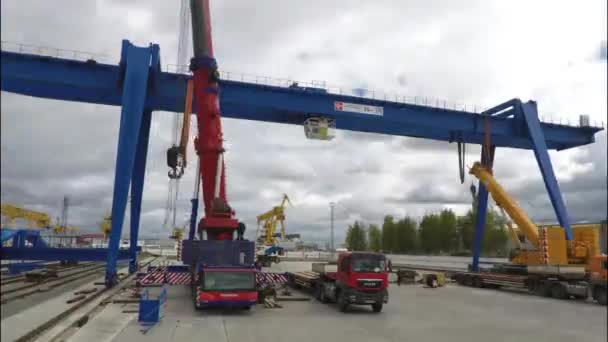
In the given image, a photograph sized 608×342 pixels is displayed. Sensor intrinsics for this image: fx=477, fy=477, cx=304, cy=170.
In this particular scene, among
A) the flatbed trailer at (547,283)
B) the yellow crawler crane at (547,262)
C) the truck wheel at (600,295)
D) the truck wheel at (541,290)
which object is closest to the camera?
the truck wheel at (600,295)

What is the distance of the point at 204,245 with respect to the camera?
19750mm

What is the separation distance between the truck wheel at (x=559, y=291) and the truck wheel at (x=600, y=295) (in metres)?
1.84

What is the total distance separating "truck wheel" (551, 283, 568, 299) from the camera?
21.8 m

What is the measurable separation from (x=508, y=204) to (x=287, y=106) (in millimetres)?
13815

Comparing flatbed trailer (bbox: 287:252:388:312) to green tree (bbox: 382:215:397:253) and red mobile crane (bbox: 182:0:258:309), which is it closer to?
red mobile crane (bbox: 182:0:258:309)

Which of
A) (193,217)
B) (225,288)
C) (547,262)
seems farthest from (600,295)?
(193,217)

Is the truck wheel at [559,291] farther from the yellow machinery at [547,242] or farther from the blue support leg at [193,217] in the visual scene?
the blue support leg at [193,217]

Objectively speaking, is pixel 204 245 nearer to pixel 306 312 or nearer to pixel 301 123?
pixel 306 312

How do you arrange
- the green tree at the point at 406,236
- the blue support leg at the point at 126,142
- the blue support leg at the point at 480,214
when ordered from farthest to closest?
1. the green tree at the point at 406,236
2. the blue support leg at the point at 480,214
3. the blue support leg at the point at 126,142

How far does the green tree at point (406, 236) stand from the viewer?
95.6 meters

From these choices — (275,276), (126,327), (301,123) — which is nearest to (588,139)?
(301,123)

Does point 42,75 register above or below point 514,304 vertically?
above

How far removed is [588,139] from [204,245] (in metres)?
26.4

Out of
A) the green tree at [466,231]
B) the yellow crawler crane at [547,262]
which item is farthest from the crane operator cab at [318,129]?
the green tree at [466,231]
